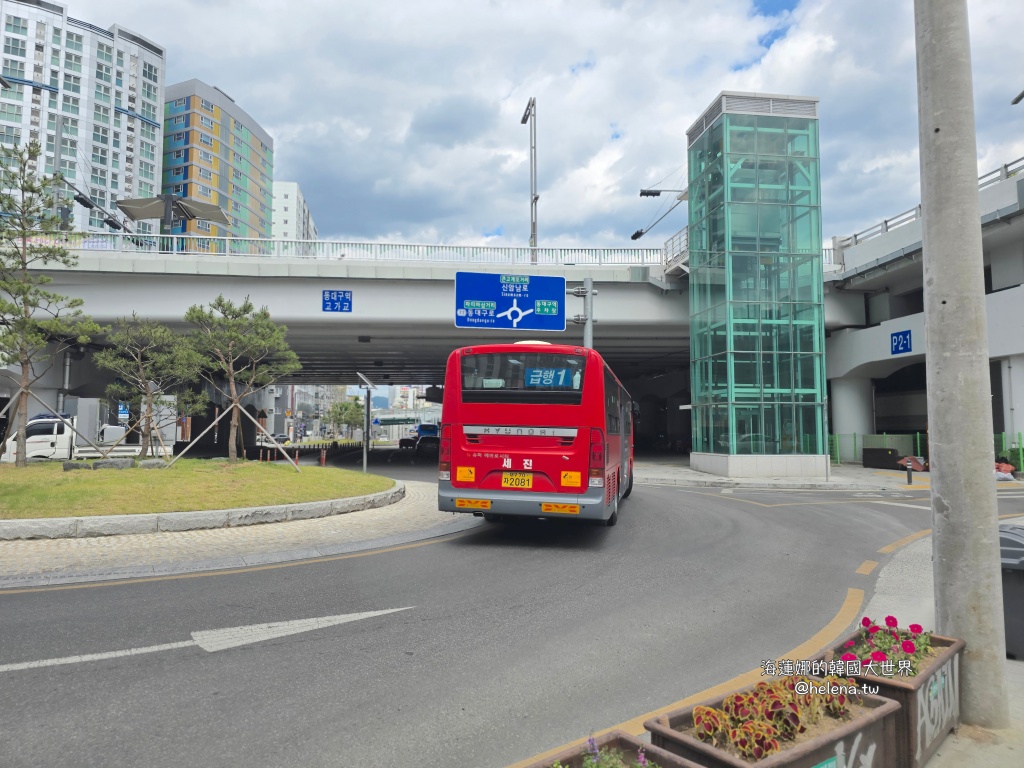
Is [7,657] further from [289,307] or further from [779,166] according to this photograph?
[779,166]

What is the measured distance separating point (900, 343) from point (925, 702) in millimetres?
28023

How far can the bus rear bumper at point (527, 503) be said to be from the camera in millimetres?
9312

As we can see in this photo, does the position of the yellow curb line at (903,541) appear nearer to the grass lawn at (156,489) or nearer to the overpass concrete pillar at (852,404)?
the grass lawn at (156,489)

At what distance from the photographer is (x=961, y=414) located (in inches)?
140

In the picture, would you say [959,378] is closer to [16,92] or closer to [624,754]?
[624,754]

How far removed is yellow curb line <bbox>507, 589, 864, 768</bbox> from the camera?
11.7ft

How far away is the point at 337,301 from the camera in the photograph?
87.0ft

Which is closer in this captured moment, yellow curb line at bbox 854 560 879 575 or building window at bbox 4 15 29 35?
yellow curb line at bbox 854 560 879 575

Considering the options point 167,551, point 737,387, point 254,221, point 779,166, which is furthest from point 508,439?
point 254,221

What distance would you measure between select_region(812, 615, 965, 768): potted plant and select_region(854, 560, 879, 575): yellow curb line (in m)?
4.89

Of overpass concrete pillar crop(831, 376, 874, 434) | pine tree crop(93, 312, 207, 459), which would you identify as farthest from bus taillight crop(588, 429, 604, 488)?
overpass concrete pillar crop(831, 376, 874, 434)

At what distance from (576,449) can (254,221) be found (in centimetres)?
10491

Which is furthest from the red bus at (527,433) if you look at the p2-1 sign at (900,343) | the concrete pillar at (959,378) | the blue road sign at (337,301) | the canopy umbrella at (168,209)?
the canopy umbrella at (168,209)

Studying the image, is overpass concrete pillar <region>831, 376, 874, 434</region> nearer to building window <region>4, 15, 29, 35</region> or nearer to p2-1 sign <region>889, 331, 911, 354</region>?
p2-1 sign <region>889, 331, 911, 354</region>
